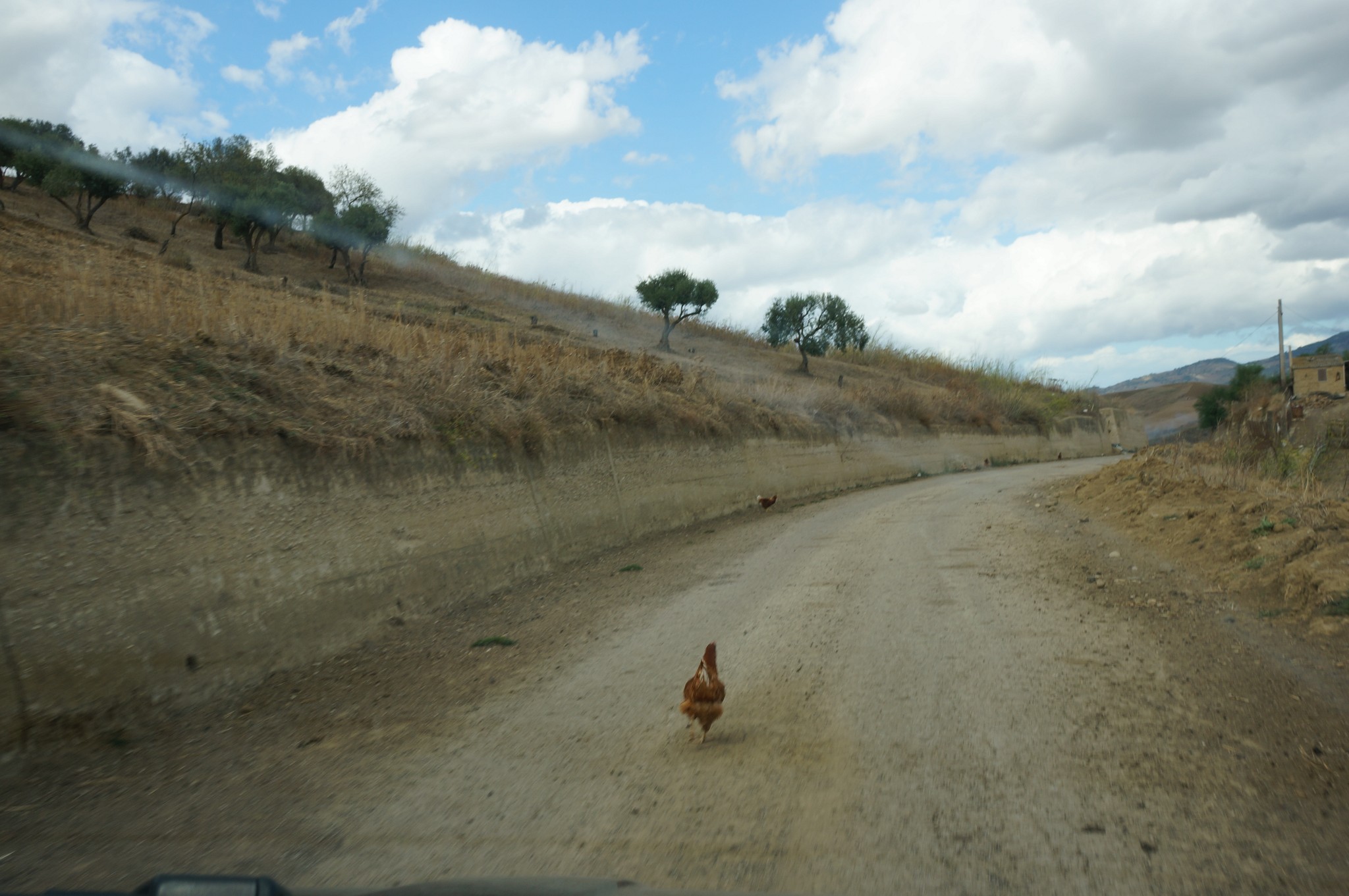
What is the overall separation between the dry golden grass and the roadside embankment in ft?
1.14

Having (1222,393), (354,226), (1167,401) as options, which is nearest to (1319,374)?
(1222,393)

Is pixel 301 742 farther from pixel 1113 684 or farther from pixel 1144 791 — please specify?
pixel 1113 684

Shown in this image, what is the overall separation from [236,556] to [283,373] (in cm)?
281

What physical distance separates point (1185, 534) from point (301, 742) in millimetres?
10528

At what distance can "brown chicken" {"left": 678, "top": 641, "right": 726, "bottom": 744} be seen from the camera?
5.09m

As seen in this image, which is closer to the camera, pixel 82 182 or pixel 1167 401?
pixel 82 182

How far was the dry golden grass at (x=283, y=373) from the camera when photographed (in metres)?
6.71

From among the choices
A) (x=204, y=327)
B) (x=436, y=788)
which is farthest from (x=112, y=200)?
(x=436, y=788)

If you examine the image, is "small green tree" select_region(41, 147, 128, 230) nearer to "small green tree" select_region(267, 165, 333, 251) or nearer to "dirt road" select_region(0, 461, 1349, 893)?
"small green tree" select_region(267, 165, 333, 251)

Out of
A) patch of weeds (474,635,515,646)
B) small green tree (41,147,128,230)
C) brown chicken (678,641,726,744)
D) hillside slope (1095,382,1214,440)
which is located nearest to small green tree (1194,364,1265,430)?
hillside slope (1095,382,1214,440)

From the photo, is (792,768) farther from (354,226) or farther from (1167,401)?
(1167,401)

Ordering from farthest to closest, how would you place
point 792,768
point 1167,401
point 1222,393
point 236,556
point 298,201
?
point 1167,401 < point 1222,393 < point 298,201 < point 236,556 < point 792,768

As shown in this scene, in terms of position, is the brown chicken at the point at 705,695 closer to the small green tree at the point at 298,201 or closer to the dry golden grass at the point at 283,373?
the dry golden grass at the point at 283,373

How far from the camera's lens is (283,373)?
8.96 metres
